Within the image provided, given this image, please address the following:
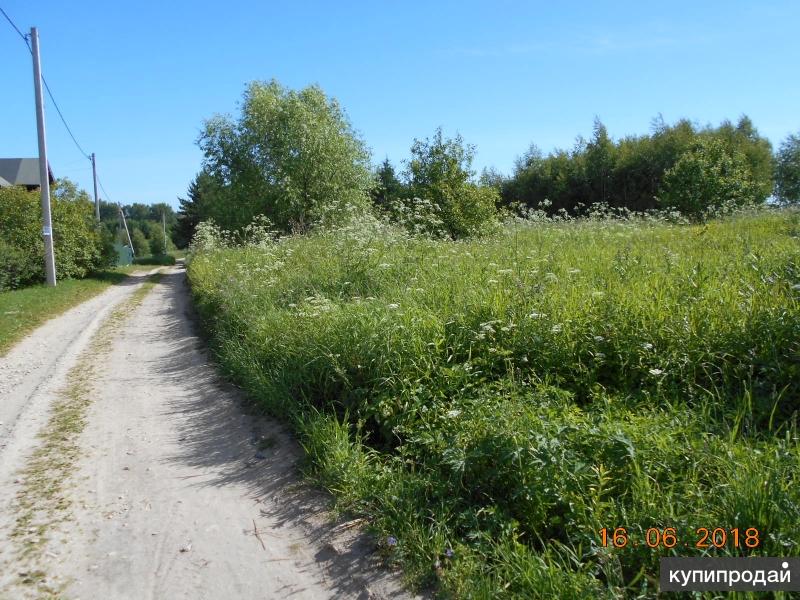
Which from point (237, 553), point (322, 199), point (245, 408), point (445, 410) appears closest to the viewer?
point (237, 553)

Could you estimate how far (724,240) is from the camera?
26.4ft

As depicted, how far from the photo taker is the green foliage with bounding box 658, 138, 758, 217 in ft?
64.0

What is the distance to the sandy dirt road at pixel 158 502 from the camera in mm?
3080

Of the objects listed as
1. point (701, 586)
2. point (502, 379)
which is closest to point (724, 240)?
point (502, 379)

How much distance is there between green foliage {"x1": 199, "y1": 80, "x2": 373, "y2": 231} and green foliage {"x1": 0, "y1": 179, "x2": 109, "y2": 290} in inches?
268

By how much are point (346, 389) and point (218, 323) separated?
4523 mm

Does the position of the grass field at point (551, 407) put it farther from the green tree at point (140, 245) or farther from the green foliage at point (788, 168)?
the green tree at point (140, 245)

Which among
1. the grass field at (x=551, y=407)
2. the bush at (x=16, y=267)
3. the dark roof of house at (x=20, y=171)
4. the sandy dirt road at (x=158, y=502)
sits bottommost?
the sandy dirt road at (x=158, y=502)

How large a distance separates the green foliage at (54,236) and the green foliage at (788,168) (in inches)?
1431

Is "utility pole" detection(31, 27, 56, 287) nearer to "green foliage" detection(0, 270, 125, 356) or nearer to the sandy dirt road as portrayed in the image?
"green foliage" detection(0, 270, 125, 356)

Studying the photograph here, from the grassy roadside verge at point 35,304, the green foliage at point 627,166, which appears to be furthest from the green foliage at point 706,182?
the grassy roadside verge at point 35,304

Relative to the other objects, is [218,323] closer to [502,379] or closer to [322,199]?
[502,379]

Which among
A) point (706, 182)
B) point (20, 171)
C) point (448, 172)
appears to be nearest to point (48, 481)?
point (448, 172)

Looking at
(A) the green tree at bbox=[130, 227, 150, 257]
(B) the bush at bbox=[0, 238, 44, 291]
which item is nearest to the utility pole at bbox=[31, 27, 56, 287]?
(B) the bush at bbox=[0, 238, 44, 291]
